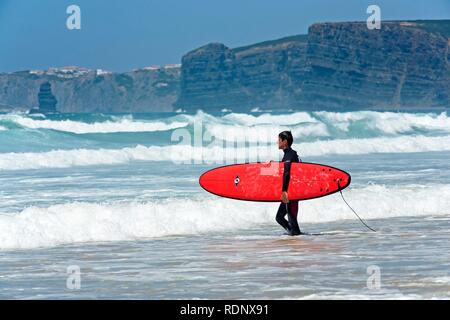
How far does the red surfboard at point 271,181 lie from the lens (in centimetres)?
1184

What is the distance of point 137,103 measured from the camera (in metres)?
152

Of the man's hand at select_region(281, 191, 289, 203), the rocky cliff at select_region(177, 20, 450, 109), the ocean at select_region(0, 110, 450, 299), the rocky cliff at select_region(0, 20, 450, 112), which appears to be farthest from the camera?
the rocky cliff at select_region(177, 20, 450, 109)

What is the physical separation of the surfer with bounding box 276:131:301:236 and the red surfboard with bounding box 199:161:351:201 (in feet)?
1.97

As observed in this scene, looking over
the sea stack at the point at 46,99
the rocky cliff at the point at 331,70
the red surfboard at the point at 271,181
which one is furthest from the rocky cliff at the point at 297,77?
the red surfboard at the point at 271,181

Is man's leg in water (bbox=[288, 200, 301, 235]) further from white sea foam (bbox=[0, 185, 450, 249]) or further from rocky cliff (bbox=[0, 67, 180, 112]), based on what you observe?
rocky cliff (bbox=[0, 67, 180, 112])

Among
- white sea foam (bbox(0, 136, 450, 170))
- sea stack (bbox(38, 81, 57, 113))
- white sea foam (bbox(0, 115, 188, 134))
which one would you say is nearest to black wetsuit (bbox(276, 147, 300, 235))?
white sea foam (bbox(0, 136, 450, 170))

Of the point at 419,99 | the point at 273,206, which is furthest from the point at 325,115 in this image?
the point at 419,99

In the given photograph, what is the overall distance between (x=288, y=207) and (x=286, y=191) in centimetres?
27

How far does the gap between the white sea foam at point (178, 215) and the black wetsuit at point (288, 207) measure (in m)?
1.69

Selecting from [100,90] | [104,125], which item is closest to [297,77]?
[100,90]

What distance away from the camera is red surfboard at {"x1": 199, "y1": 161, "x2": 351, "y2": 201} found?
11844 millimetres

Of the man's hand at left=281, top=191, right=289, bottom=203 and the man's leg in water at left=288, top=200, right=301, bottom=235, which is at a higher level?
the man's hand at left=281, top=191, right=289, bottom=203

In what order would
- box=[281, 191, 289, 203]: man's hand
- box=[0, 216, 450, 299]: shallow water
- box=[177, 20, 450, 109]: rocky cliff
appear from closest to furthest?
1. box=[0, 216, 450, 299]: shallow water
2. box=[281, 191, 289, 203]: man's hand
3. box=[177, 20, 450, 109]: rocky cliff

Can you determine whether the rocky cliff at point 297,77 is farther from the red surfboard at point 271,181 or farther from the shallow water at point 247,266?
the shallow water at point 247,266
